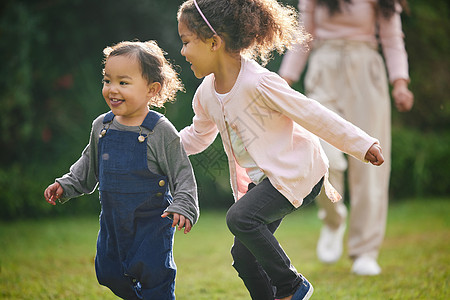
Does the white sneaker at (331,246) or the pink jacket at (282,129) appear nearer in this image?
the pink jacket at (282,129)

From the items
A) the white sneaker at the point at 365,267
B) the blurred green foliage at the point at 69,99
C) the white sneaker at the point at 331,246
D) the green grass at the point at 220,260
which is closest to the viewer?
the green grass at the point at 220,260

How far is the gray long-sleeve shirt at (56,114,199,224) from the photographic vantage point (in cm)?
249

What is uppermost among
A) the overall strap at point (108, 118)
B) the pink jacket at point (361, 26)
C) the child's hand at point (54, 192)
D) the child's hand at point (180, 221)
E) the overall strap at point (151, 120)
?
the overall strap at point (108, 118)

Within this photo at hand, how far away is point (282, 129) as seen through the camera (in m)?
2.65

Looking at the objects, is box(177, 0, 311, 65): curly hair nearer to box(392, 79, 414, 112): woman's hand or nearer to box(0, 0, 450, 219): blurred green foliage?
box(392, 79, 414, 112): woman's hand

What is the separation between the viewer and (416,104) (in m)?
9.32

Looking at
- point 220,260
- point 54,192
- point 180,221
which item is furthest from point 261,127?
point 220,260

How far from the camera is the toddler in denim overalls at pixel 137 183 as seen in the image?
2.54 metres

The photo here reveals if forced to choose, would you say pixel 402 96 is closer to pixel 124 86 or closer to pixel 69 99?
pixel 124 86

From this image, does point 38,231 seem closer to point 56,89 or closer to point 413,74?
point 56,89

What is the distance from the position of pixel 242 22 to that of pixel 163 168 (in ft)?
2.41

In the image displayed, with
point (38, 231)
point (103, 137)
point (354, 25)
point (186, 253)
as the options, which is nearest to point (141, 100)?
point (103, 137)

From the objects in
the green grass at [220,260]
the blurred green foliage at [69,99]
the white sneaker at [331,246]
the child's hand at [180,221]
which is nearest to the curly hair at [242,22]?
the child's hand at [180,221]

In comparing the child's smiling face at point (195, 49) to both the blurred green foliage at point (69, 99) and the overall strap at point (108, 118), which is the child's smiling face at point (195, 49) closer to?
the overall strap at point (108, 118)
